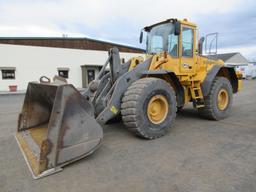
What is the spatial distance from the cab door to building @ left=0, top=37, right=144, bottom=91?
1297cm

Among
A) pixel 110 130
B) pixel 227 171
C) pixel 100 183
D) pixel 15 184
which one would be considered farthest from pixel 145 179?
pixel 110 130

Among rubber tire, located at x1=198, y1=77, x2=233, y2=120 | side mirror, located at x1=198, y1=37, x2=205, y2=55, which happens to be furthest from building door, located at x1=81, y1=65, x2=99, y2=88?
rubber tire, located at x1=198, y1=77, x2=233, y2=120

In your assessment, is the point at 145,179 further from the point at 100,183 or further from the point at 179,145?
the point at 179,145

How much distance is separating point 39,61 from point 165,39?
699 inches

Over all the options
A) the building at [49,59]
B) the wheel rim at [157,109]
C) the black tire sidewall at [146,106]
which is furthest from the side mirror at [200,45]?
the building at [49,59]

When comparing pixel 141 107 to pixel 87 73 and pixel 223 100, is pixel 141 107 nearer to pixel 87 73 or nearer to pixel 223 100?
pixel 223 100

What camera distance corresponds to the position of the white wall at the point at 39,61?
17719mm

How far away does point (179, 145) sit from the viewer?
357 cm

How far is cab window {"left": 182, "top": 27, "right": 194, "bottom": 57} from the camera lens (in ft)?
15.7

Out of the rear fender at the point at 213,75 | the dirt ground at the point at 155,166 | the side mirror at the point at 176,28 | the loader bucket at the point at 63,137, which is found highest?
the side mirror at the point at 176,28

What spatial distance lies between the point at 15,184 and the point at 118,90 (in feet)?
7.02

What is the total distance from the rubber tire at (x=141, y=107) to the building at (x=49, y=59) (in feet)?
46.9

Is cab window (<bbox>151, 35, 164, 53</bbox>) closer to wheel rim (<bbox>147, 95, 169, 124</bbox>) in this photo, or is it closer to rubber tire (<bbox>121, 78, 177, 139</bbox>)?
rubber tire (<bbox>121, 78, 177, 139</bbox>)

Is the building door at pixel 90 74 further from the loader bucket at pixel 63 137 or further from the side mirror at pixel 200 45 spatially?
the loader bucket at pixel 63 137
